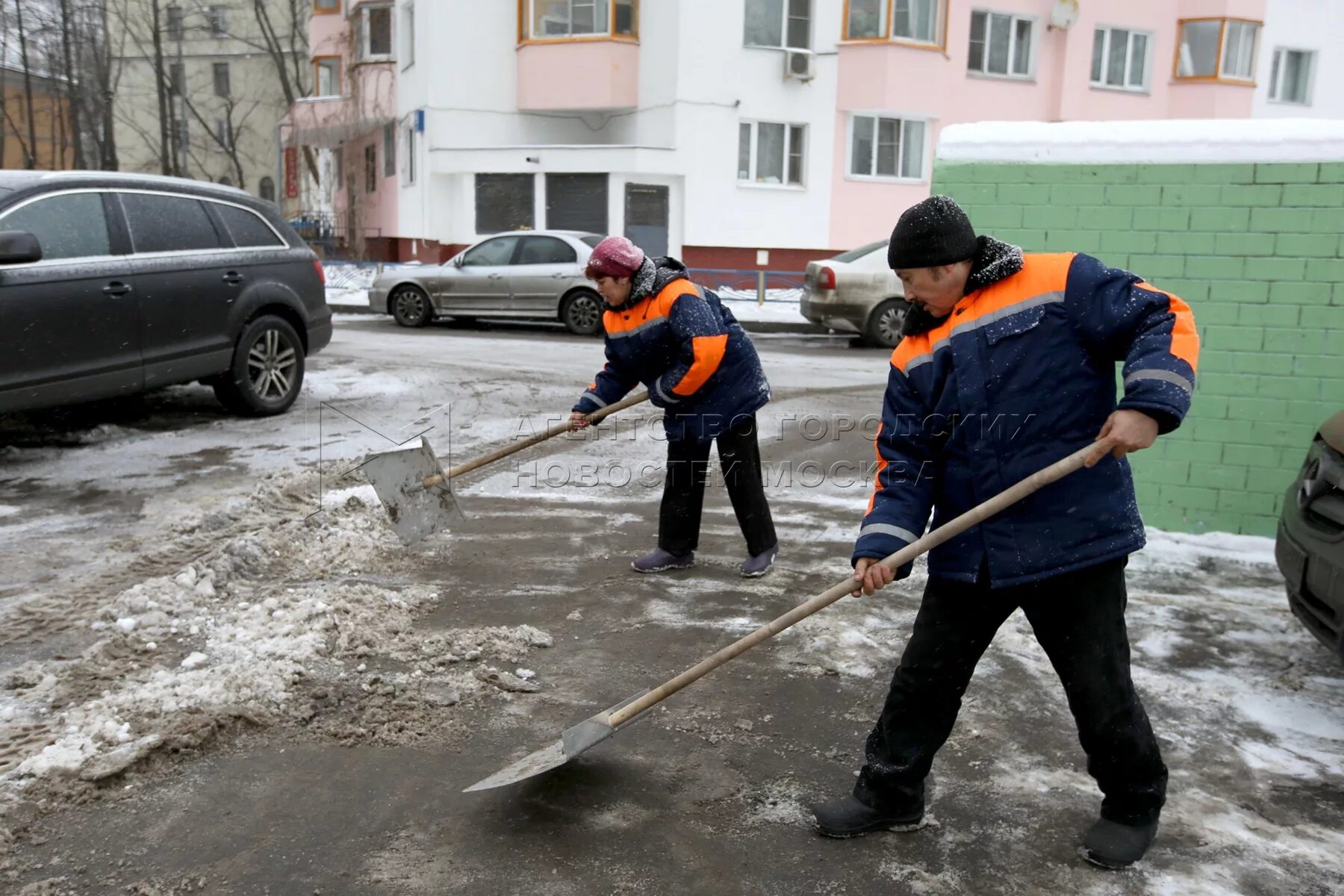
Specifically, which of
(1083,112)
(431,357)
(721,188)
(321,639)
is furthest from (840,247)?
(321,639)

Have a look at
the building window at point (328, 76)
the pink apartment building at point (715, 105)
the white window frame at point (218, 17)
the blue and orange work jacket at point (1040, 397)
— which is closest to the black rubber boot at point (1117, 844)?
the blue and orange work jacket at point (1040, 397)

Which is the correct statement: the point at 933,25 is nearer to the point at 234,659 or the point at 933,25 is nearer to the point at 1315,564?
the point at 1315,564

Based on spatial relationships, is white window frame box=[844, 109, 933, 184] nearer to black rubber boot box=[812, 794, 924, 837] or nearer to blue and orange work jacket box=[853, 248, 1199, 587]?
blue and orange work jacket box=[853, 248, 1199, 587]

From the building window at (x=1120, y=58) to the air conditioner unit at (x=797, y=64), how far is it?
24.3 feet

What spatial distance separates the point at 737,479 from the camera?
16.8 feet

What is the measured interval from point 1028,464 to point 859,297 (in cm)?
1169

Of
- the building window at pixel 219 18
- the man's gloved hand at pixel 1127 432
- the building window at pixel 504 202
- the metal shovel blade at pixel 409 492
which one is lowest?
the metal shovel blade at pixel 409 492

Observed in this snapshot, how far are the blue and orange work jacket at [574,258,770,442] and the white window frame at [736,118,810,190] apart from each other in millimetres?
17680

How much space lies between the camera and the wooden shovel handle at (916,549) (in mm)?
2635

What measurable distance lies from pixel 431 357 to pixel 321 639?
7865mm

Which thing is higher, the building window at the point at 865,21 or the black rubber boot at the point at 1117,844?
the building window at the point at 865,21

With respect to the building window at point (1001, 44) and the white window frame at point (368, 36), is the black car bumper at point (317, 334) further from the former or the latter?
the white window frame at point (368, 36)

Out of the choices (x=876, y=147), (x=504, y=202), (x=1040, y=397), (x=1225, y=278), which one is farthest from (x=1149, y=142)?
(x=504, y=202)

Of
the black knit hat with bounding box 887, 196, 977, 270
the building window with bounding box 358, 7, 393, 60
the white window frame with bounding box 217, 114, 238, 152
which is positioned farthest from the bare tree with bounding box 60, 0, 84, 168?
the black knit hat with bounding box 887, 196, 977, 270
